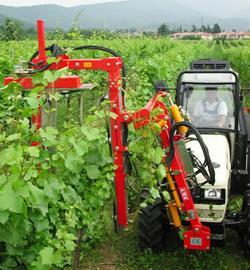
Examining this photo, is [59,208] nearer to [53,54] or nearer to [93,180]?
[93,180]

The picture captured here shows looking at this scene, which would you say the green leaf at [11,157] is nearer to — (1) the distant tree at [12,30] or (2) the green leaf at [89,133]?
(2) the green leaf at [89,133]

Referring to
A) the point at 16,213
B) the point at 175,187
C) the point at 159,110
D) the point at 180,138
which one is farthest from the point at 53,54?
the point at 16,213

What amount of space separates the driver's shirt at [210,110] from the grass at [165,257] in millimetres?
1413

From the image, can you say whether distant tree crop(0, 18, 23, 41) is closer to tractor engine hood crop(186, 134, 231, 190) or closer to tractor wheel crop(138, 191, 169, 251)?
tractor engine hood crop(186, 134, 231, 190)

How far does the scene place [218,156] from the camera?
514cm

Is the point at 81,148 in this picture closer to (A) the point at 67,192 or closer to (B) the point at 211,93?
(A) the point at 67,192

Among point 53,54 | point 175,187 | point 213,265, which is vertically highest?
point 53,54

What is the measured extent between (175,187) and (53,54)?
1.61 meters

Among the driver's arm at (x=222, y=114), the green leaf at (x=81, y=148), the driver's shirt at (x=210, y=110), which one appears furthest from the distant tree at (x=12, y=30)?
the green leaf at (x=81, y=148)

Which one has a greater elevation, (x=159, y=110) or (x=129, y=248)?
(x=159, y=110)

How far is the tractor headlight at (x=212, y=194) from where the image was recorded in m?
4.65

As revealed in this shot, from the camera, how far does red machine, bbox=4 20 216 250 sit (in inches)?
147

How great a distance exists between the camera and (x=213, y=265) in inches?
194

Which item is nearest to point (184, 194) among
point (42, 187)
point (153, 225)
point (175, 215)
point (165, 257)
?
point (175, 215)
